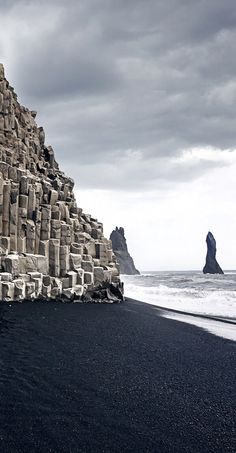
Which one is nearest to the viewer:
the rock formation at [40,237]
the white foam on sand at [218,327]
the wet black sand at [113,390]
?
the wet black sand at [113,390]

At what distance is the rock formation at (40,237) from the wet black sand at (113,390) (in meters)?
15.7

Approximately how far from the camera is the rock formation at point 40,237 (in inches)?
1566

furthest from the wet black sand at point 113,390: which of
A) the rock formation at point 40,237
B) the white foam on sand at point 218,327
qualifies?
the rock formation at point 40,237

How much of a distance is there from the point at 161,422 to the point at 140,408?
3.84ft

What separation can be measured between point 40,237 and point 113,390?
32463 millimetres

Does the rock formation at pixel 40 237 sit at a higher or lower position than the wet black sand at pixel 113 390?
higher

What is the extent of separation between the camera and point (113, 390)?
13359 mm

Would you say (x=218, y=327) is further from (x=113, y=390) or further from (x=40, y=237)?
(x=40, y=237)

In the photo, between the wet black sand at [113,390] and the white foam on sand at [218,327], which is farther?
the white foam on sand at [218,327]

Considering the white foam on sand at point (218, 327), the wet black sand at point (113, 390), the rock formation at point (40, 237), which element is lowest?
the white foam on sand at point (218, 327)

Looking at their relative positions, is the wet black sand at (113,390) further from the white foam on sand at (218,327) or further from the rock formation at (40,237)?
the rock formation at (40,237)

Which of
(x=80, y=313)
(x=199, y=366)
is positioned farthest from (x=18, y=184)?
(x=199, y=366)

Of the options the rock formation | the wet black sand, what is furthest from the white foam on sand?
the rock formation

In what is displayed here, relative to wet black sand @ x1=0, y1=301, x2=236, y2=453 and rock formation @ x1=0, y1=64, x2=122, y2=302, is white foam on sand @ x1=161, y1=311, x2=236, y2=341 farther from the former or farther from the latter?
rock formation @ x1=0, y1=64, x2=122, y2=302
